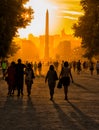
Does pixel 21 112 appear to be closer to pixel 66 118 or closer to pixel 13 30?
pixel 66 118

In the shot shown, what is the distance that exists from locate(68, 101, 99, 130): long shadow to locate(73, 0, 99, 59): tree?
43.4 metres

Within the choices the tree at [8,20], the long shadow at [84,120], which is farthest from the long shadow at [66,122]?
the tree at [8,20]

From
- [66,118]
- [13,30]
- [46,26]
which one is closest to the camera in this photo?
[66,118]

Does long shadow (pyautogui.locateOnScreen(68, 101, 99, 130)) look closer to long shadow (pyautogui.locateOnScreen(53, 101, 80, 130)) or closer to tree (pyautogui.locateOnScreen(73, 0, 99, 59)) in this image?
long shadow (pyautogui.locateOnScreen(53, 101, 80, 130))

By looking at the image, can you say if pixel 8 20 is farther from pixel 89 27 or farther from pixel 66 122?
pixel 66 122

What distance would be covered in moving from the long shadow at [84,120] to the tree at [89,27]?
4343 centimetres

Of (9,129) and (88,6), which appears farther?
Answer: (88,6)

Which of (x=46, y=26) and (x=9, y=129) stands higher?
(x=46, y=26)

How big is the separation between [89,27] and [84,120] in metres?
49.8

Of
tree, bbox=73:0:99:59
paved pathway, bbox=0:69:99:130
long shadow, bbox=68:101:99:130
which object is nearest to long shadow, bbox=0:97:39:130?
paved pathway, bbox=0:69:99:130

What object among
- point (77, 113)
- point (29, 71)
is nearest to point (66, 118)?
point (77, 113)

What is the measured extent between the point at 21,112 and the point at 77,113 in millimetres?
1884

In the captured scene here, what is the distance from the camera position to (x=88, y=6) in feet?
209

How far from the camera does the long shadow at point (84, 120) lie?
13791 mm
